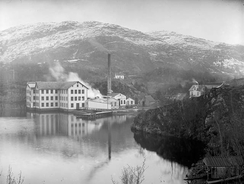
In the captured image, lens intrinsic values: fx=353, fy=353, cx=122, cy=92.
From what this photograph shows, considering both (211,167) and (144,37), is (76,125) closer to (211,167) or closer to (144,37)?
(211,167)

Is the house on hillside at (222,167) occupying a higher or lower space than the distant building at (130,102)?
lower

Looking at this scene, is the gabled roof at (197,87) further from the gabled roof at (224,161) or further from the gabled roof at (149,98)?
the gabled roof at (224,161)

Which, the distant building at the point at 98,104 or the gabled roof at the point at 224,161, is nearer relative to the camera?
the gabled roof at the point at 224,161

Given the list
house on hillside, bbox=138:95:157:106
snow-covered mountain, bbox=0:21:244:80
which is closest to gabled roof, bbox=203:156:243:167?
house on hillside, bbox=138:95:157:106

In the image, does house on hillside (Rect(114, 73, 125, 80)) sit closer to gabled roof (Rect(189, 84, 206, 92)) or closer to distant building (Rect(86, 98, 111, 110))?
distant building (Rect(86, 98, 111, 110))

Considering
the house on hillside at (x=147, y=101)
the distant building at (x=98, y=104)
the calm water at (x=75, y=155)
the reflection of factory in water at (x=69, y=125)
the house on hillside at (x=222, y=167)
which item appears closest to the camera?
the house on hillside at (x=222, y=167)

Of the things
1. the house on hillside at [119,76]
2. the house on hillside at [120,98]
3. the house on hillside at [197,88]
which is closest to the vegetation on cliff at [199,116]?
the house on hillside at [197,88]

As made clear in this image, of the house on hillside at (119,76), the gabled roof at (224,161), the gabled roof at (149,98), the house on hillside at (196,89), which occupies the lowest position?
the gabled roof at (224,161)

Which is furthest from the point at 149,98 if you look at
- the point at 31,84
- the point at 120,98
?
the point at 31,84

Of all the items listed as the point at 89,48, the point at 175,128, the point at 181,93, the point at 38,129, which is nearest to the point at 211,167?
the point at 175,128

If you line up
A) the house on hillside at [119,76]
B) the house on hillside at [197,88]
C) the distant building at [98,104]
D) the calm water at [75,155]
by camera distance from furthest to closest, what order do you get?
1. the house on hillside at [119,76]
2. the distant building at [98,104]
3. the house on hillside at [197,88]
4. the calm water at [75,155]
